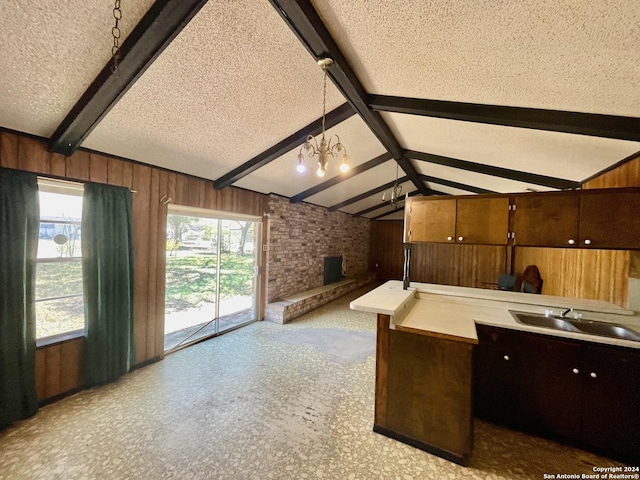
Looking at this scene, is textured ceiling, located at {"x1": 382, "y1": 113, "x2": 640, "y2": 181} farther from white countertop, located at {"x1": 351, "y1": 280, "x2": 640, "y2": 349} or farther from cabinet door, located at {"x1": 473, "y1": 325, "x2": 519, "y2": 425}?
cabinet door, located at {"x1": 473, "y1": 325, "x2": 519, "y2": 425}

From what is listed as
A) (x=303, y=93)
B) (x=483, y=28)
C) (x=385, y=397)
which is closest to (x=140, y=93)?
(x=303, y=93)

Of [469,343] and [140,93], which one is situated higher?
[140,93]

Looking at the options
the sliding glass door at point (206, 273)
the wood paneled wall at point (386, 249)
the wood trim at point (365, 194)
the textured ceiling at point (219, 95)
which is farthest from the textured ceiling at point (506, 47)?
the wood paneled wall at point (386, 249)

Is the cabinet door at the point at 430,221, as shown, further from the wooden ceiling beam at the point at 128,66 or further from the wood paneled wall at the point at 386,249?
the wood paneled wall at the point at 386,249

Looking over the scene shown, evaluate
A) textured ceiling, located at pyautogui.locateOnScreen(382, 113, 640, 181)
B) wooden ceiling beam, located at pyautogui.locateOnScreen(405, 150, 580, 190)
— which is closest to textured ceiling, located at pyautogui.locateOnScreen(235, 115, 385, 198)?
textured ceiling, located at pyautogui.locateOnScreen(382, 113, 640, 181)

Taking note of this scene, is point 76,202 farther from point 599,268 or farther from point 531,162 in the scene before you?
point 599,268

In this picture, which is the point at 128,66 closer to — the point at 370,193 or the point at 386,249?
the point at 370,193

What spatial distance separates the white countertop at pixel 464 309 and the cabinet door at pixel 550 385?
0.40ft

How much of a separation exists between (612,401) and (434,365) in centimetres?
121

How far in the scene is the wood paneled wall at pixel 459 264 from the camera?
710 centimetres

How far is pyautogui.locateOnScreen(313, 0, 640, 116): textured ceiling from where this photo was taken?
1120mm

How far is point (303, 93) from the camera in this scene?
7.34 feet

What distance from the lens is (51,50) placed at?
57.8 inches

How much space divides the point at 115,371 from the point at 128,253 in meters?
1.24
